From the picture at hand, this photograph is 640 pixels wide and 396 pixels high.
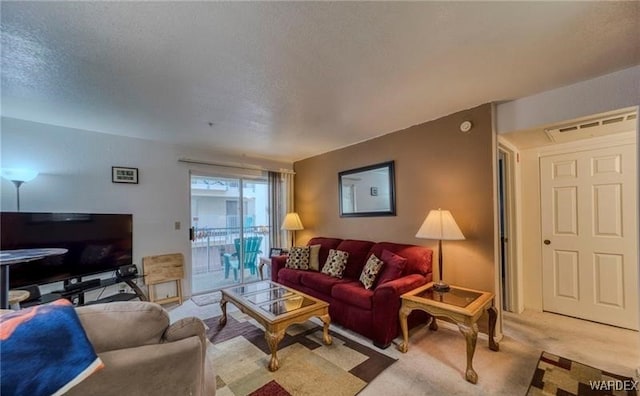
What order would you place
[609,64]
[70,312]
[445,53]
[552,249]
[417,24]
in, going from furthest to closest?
[552,249], [609,64], [445,53], [417,24], [70,312]

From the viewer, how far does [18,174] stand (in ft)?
8.57

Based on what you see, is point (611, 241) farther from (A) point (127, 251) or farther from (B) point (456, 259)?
(A) point (127, 251)

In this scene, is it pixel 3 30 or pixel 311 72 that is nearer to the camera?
pixel 3 30

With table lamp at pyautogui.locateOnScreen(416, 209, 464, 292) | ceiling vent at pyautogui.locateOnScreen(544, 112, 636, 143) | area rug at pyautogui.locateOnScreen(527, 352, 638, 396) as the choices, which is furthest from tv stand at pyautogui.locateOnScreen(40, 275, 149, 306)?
ceiling vent at pyautogui.locateOnScreen(544, 112, 636, 143)

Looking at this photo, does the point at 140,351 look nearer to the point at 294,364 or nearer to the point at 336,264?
the point at 294,364

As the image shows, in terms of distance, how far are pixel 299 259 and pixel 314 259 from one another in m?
0.21

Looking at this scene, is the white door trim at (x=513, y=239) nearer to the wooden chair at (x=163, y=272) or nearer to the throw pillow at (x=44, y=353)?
the throw pillow at (x=44, y=353)

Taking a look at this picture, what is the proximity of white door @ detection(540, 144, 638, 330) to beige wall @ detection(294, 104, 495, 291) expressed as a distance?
121 cm

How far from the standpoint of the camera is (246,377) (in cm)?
202

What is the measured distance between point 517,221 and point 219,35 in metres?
3.63

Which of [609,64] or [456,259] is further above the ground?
[609,64]

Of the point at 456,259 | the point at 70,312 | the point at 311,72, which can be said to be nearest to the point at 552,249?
the point at 456,259

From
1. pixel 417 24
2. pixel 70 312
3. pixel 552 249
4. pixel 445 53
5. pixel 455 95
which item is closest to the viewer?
pixel 70 312

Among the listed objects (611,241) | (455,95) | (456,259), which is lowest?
(456,259)
